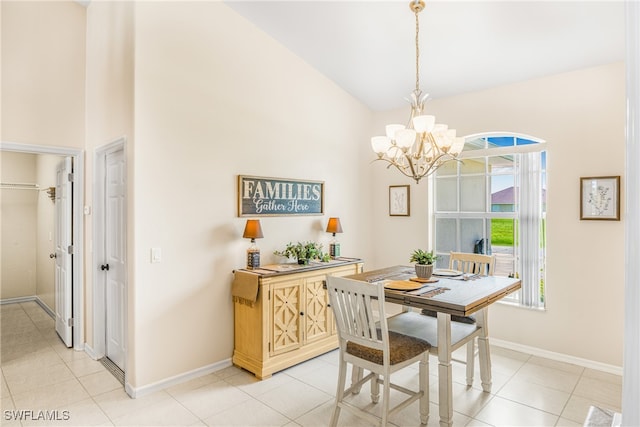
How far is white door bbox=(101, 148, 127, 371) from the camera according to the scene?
10.9 feet

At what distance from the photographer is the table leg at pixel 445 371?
2.43m

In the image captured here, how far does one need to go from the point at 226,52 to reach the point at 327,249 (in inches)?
95.5

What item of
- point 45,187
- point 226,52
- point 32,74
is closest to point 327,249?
point 226,52

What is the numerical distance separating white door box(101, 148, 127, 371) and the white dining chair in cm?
198

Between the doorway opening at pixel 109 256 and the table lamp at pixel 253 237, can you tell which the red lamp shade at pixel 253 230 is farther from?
the doorway opening at pixel 109 256

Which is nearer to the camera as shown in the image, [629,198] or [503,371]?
[629,198]

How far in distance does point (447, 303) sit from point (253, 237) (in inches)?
72.4

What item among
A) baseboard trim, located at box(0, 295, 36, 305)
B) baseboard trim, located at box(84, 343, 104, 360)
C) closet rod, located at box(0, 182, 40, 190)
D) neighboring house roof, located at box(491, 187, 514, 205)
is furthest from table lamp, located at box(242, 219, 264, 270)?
baseboard trim, located at box(0, 295, 36, 305)

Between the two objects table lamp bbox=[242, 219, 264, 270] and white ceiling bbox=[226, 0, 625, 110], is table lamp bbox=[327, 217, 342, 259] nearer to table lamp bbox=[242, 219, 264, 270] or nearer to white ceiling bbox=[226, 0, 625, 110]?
table lamp bbox=[242, 219, 264, 270]

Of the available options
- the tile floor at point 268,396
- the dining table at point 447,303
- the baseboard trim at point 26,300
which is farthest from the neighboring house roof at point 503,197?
the baseboard trim at point 26,300

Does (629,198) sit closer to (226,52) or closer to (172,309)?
(172,309)

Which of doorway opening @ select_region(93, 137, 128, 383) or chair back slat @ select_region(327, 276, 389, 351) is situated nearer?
chair back slat @ select_region(327, 276, 389, 351)

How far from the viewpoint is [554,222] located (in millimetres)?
3619

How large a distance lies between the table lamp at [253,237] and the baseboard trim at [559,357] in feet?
9.09
